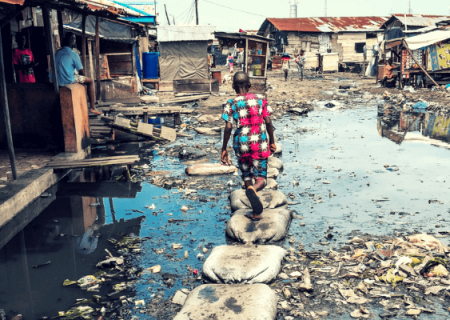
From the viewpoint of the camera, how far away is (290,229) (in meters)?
4.83

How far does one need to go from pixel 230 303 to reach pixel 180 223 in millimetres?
1993

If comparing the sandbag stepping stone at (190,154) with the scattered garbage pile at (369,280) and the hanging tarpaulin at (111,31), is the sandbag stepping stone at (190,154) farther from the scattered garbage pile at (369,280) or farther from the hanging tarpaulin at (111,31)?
the hanging tarpaulin at (111,31)

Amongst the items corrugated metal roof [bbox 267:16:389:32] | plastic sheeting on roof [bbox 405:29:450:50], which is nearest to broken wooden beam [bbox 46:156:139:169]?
plastic sheeting on roof [bbox 405:29:450:50]

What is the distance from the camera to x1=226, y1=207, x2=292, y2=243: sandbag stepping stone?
4.44m

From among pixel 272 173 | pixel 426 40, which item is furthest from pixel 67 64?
pixel 426 40

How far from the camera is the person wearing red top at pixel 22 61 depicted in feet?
28.4

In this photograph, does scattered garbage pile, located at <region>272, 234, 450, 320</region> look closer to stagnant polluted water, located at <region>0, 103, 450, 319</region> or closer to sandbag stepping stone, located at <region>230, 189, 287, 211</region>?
stagnant polluted water, located at <region>0, 103, 450, 319</region>

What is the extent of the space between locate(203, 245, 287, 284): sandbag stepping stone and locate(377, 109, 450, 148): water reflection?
659 cm

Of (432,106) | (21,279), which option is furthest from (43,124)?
(432,106)

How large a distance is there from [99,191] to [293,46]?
110ft

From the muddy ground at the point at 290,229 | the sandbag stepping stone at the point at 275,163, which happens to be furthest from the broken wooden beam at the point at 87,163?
the sandbag stepping stone at the point at 275,163

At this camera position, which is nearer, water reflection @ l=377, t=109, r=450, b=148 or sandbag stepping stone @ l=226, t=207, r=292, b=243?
sandbag stepping stone @ l=226, t=207, r=292, b=243

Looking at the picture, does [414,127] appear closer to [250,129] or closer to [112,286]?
[250,129]

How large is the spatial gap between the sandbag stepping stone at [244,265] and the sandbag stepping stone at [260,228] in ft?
1.35
